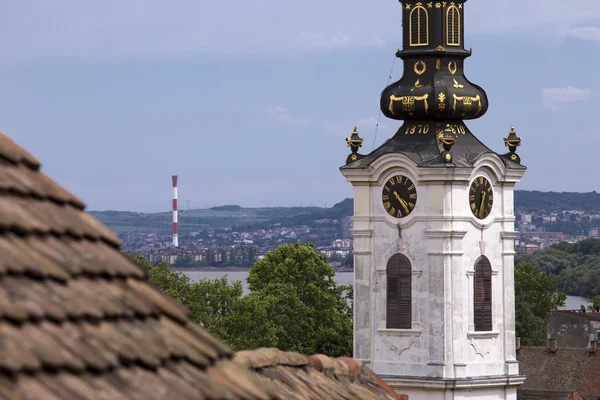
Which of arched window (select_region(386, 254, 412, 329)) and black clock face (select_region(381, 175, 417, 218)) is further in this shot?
arched window (select_region(386, 254, 412, 329))

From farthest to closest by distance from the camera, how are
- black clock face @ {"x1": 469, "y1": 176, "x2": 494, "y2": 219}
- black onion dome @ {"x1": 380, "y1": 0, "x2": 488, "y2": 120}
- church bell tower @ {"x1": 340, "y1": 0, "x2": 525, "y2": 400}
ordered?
black onion dome @ {"x1": 380, "y1": 0, "x2": 488, "y2": 120} < black clock face @ {"x1": 469, "y1": 176, "x2": 494, "y2": 219} < church bell tower @ {"x1": 340, "y1": 0, "x2": 525, "y2": 400}

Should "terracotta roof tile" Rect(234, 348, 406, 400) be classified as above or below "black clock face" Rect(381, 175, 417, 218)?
below

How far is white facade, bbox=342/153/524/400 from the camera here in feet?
177

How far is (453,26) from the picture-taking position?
55.1 m

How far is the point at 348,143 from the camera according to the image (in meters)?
54.0

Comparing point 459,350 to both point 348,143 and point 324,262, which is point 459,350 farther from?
point 324,262

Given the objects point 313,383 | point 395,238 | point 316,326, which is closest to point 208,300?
point 316,326

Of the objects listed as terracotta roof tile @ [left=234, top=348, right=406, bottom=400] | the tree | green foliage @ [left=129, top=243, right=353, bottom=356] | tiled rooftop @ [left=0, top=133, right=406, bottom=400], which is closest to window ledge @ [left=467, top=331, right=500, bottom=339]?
green foliage @ [left=129, top=243, right=353, bottom=356]

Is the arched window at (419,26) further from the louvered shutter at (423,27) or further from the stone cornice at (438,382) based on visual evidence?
the stone cornice at (438,382)

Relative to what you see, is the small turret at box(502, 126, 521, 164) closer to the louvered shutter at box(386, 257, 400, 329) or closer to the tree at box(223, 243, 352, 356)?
the louvered shutter at box(386, 257, 400, 329)

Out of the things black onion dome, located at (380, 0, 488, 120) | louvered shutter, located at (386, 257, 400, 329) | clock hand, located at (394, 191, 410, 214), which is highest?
black onion dome, located at (380, 0, 488, 120)

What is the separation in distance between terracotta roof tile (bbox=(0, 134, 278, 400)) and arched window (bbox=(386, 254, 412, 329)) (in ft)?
156

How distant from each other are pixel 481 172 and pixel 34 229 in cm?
4763

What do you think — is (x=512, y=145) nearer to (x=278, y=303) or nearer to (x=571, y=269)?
(x=278, y=303)
